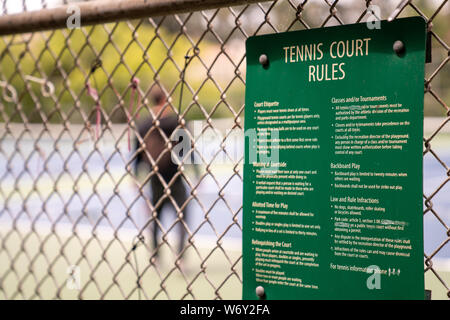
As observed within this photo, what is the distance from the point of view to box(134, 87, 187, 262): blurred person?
1469 mm

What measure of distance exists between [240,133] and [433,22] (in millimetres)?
528

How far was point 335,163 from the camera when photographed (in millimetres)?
1066

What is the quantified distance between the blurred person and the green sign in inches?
13.0

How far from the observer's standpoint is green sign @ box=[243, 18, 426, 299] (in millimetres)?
991

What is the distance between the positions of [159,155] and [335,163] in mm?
919

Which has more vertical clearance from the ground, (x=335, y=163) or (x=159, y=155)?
(x=159, y=155)

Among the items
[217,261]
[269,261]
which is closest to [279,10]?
[269,261]

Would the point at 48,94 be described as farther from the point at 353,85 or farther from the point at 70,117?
the point at 353,85

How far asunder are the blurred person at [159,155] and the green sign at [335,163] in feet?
1.08

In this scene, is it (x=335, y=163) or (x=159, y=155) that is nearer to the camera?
(x=335, y=163)

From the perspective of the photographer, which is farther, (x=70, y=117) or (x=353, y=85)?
(x=70, y=117)

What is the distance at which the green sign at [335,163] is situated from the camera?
39.0 inches

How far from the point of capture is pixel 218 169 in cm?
1661

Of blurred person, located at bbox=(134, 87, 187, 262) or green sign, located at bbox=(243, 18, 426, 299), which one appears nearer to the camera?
green sign, located at bbox=(243, 18, 426, 299)
